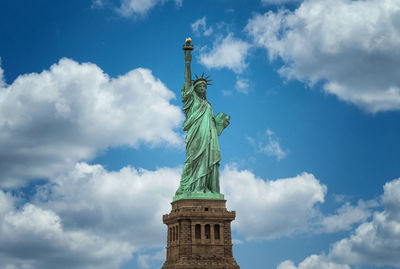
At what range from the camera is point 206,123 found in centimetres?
5728

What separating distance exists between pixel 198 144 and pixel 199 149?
0.55 metres

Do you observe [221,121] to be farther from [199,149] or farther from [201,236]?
[201,236]

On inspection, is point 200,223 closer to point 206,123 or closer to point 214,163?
point 214,163

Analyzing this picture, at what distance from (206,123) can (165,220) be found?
10.6 metres

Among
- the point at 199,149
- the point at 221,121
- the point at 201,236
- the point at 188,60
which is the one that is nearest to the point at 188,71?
the point at 188,60

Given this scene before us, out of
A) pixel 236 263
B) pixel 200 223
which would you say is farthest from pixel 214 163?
pixel 236 263

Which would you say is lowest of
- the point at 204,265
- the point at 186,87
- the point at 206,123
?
the point at 204,265

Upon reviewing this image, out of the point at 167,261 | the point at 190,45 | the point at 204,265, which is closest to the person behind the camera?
the point at 204,265

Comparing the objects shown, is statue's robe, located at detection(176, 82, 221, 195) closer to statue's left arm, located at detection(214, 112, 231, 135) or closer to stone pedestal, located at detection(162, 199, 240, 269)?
statue's left arm, located at detection(214, 112, 231, 135)

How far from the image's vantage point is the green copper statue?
182 ft

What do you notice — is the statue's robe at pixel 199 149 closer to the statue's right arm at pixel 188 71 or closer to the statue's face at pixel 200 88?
the statue's right arm at pixel 188 71

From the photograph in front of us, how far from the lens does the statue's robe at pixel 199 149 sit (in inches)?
2191

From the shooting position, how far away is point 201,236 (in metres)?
53.2

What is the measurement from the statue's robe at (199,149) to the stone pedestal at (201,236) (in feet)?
6.58
